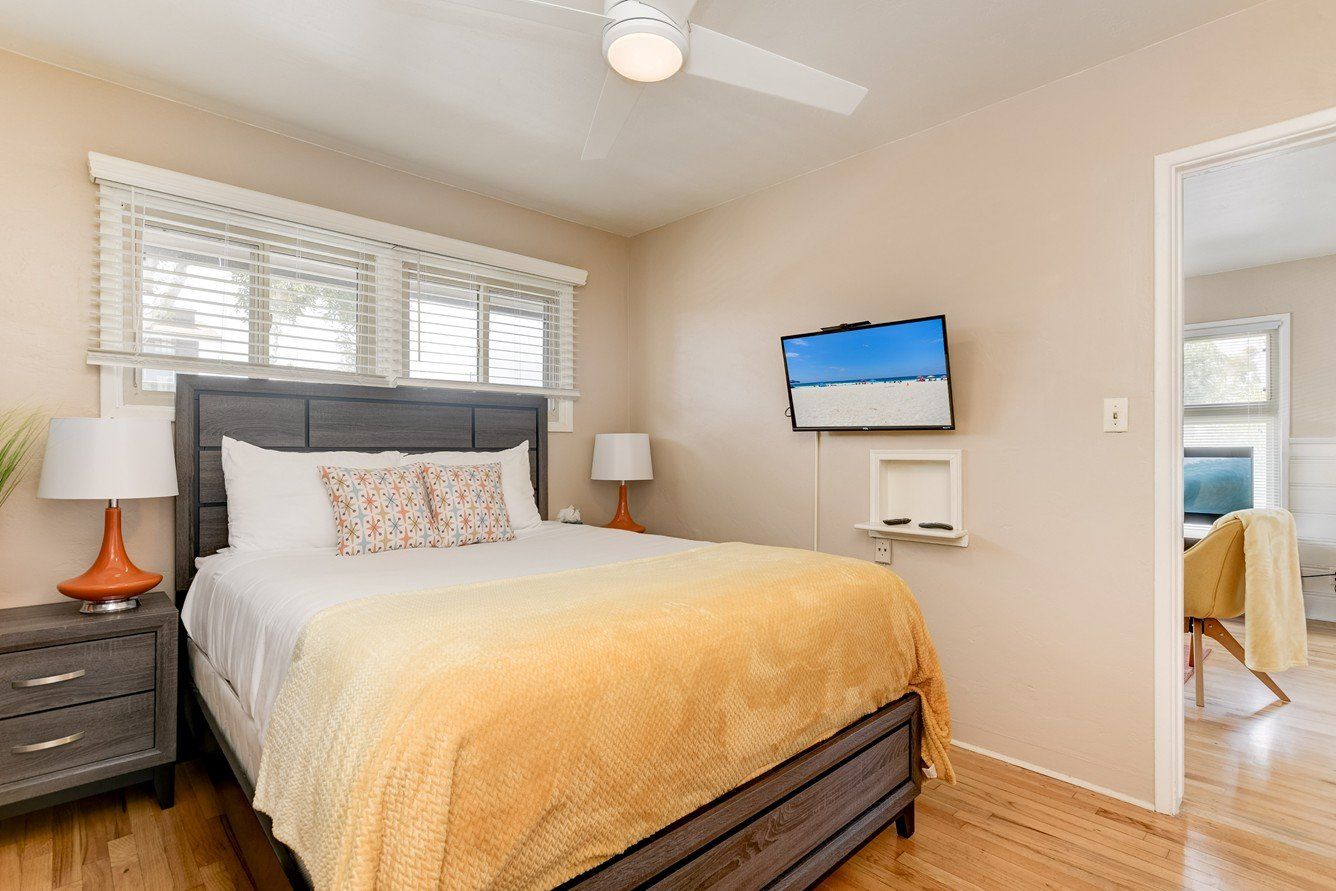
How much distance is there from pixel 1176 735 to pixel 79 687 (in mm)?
3589

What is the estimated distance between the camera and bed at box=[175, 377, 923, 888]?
1.47m

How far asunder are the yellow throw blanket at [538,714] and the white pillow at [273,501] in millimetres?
1113

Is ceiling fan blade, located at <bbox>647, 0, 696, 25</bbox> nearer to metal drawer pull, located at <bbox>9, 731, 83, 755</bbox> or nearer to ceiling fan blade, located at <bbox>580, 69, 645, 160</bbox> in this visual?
ceiling fan blade, located at <bbox>580, 69, 645, 160</bbox>

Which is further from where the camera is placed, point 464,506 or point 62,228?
point 464,506

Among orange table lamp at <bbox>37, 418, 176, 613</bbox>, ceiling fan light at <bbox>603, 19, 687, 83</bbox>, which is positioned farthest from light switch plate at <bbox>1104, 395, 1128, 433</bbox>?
orange table lamp at <bbox>37, 418, 176, 613</bbox>

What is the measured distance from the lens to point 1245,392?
4.47 meters

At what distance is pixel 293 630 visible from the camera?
1.54 m

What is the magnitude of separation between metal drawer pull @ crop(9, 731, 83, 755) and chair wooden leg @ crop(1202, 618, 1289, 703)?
444cm

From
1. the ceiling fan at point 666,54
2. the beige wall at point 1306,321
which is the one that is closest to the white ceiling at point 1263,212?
the beige wall at point 1306,321

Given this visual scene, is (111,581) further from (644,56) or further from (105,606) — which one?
(644,56)

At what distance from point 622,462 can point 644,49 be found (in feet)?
7.81

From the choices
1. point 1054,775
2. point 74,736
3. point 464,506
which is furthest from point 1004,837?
point 74,736

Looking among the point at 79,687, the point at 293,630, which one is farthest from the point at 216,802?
the point at 293,630

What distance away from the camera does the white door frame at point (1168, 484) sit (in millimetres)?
2203
